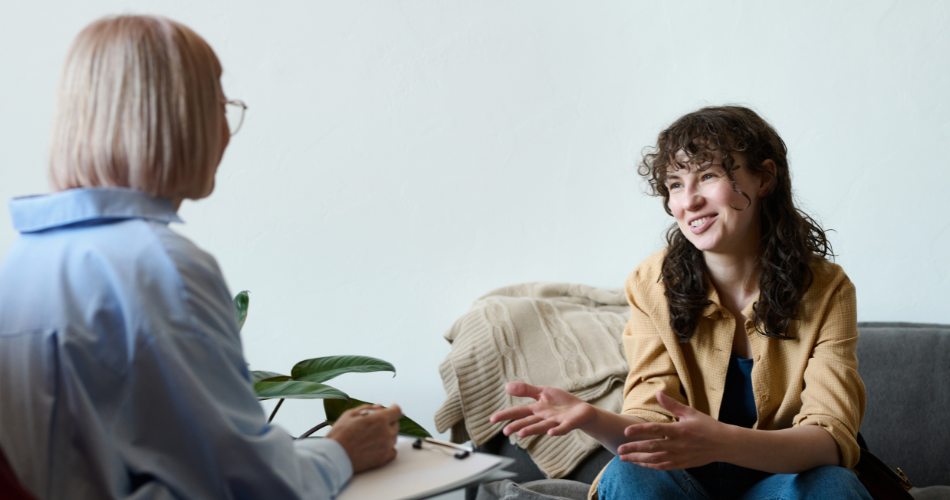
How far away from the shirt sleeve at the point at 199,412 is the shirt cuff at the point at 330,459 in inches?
3.2

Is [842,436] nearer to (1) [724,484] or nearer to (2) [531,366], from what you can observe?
(1) [724,484]

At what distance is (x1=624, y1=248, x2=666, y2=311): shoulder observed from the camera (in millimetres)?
1404

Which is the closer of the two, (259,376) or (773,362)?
(773,362)

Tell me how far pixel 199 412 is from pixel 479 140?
1.97 metres

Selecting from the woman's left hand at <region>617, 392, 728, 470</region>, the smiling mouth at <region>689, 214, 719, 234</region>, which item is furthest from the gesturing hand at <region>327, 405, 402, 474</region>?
the smiling mouth at <region>689, 214, 719, 234</region>

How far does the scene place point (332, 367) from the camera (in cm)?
154

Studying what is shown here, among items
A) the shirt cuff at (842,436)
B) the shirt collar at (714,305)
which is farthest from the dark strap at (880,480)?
the shirt collar at (714,305)

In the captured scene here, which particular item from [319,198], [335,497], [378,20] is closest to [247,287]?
[319,198]

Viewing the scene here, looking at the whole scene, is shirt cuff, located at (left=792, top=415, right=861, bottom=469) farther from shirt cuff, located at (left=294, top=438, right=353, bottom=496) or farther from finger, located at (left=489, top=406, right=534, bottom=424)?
shirt cuff, located at (left=294, top=438, right=353, bottom=496)

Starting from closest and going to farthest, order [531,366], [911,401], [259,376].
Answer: [259,376] < [911,401] < [531,366]

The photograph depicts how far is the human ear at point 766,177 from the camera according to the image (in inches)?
53.2

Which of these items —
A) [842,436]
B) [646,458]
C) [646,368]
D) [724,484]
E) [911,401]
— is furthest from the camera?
[911,401]

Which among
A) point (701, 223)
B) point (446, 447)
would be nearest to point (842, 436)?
point (701, 223)

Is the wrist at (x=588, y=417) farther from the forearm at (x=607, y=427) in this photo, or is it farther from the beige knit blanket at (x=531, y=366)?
the beige knit blanket at (x=531, y=366)
